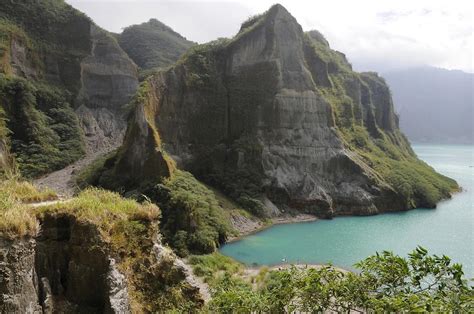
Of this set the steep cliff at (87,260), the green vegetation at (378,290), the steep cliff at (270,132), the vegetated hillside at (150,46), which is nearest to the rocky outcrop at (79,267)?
the steep cliff at (87,260)

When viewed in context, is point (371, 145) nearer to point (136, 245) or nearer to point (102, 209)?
point (136, 245)

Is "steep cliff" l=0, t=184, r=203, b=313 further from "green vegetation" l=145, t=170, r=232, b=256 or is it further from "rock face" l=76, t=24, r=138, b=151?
"rock face" l=76, t=24, r=138, b=151

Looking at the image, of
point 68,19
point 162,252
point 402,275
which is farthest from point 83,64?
point 402,275

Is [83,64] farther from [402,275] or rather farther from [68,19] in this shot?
[402,275]

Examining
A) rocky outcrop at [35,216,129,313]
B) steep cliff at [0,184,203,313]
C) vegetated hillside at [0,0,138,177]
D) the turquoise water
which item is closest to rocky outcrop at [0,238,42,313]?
steep cliff at [0,184,203,313]

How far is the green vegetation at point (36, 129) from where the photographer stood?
48.3m

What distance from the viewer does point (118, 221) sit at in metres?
9.59

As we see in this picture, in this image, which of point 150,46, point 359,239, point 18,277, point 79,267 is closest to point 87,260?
point 79,267

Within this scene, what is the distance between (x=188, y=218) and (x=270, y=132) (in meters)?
22.8

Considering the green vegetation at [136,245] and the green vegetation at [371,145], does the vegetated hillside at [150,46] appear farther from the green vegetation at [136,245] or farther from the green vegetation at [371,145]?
the green vegetation at [136,245]

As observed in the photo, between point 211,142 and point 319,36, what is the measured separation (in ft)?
144

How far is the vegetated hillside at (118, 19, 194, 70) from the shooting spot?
285ft

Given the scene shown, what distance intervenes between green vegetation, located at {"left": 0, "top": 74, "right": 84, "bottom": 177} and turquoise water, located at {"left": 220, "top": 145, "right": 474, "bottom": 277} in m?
26.6

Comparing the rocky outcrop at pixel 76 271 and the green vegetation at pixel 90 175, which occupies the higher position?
the rocky outcrop at pixel 76 271
